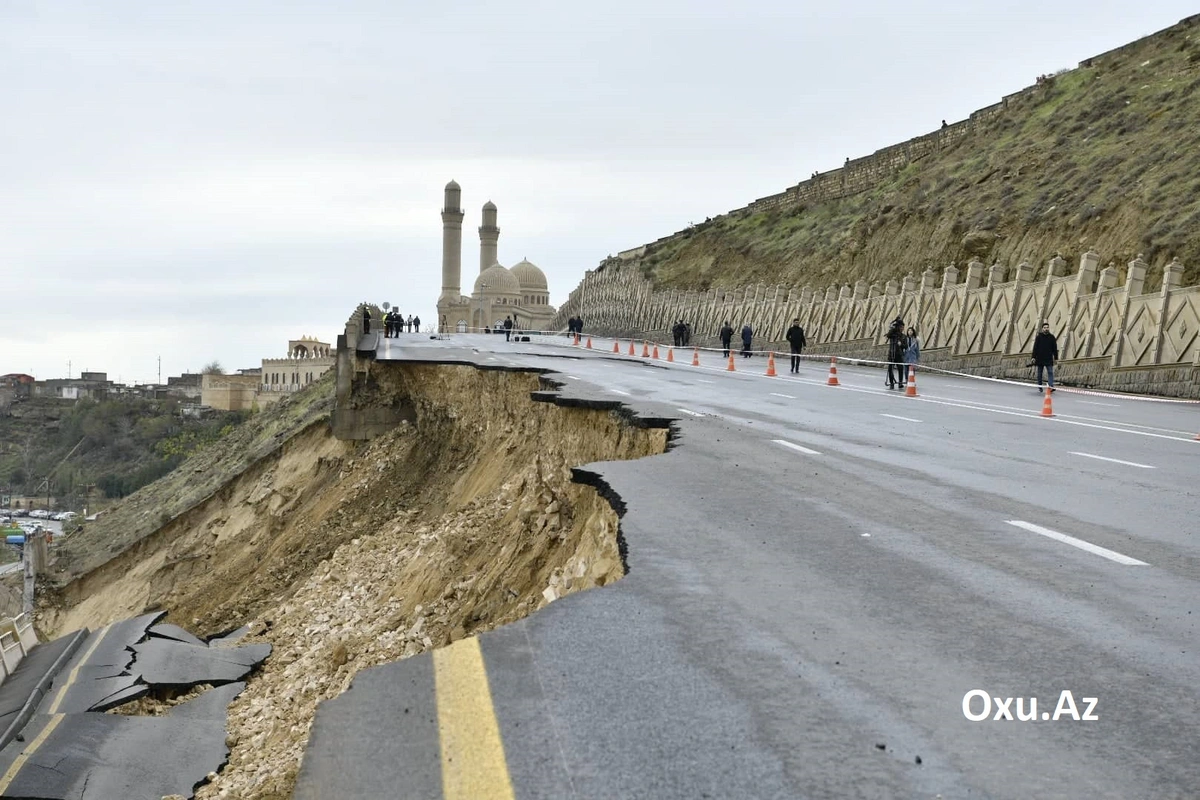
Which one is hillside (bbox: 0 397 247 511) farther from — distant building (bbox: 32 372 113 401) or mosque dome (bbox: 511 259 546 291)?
mosque dome (bbox: 511 259 546 291)

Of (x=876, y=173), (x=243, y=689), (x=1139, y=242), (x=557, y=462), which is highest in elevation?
(x=876, y=173)

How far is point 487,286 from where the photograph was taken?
16412cm

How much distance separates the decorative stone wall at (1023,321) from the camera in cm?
2931

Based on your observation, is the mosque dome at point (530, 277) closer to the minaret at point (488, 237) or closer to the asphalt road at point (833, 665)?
the minaret at point (488, 237)

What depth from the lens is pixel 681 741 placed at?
4.70 metres

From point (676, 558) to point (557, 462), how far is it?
467 inches

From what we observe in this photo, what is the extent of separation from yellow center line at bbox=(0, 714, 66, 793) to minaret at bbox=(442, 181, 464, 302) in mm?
157222

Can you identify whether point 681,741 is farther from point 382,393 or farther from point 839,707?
point 382,393

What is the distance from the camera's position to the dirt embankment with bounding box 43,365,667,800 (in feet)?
43.6

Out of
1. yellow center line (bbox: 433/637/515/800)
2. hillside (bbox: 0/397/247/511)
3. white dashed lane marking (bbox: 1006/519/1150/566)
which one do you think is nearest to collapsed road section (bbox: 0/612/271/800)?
yellow center line (bbox: 433/637/515/800)

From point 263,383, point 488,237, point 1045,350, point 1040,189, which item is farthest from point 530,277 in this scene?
point 1045,350

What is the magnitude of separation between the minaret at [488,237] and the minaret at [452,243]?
489cm

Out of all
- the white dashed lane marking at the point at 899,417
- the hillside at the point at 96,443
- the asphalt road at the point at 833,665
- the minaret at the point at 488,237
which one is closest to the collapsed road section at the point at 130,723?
the asphalt road at the point at 833,665

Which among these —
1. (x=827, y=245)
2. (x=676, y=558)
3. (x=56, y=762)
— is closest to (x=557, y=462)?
(x=56, y=762)
